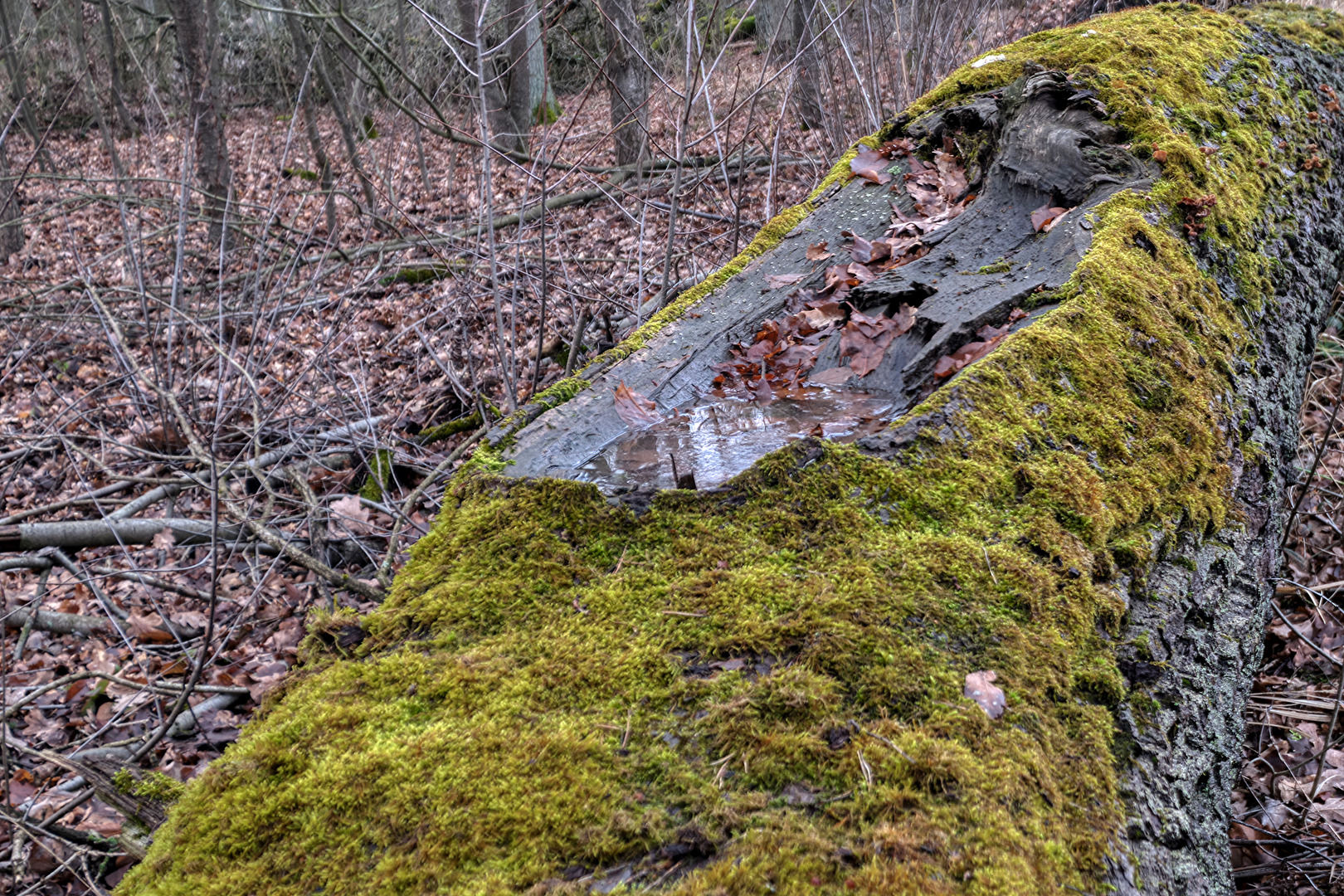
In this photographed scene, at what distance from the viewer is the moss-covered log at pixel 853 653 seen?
1.24m

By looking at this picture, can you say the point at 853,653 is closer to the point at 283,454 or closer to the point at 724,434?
the point at 724,434

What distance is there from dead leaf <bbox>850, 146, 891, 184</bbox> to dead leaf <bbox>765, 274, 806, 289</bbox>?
819 millimetres

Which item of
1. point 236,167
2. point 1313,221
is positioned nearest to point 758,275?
point 1313,221

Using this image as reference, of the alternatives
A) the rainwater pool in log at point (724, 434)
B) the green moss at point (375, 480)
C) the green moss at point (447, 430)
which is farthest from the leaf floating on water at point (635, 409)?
the green moss at point (447, 430)

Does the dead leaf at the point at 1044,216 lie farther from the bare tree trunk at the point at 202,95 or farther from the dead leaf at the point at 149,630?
the bare tree trunk at the point at 202,95

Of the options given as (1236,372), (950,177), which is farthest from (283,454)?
(1236,372)

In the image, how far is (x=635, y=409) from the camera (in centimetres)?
244

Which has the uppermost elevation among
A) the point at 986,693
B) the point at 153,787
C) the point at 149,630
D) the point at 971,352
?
the point at 971,352

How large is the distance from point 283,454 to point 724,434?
356 centimetres

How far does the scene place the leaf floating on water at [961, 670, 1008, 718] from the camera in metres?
1.41

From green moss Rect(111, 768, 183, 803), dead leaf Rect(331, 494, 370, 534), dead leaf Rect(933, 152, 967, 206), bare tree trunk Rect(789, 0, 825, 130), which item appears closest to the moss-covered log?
green moss Rect(111, 768, 183, 803)

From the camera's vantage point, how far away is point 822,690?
142cm

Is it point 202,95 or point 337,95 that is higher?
point 202,95

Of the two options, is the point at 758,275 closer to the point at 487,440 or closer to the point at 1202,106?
the point at 487,440
